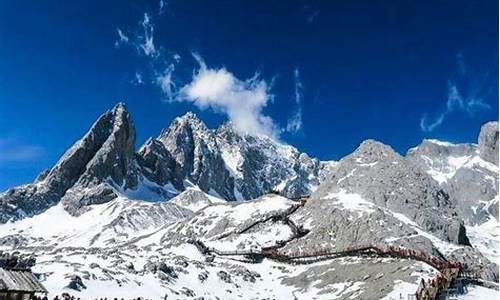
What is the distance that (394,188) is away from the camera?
500 feet

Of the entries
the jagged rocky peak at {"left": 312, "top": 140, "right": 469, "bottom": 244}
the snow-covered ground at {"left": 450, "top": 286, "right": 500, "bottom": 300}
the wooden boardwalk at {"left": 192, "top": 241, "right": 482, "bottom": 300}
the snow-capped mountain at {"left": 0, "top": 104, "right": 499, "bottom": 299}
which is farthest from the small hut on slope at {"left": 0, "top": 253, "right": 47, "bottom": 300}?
the jagged rocky peak at {"left": 312, "top": 140, "right": 469, "bottom": 244}

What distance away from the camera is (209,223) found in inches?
6437

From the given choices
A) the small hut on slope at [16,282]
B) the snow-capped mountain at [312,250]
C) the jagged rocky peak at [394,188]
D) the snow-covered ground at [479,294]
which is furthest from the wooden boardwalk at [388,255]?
the small hut on slope at [16,282]

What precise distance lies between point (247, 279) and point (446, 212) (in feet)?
220

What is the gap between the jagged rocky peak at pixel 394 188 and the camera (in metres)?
138

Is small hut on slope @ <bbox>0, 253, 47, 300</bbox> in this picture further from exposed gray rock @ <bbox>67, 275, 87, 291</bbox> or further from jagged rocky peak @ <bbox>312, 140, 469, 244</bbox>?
jagged rocky peak @ <bbox>312, 140, 469, 244</bbox>

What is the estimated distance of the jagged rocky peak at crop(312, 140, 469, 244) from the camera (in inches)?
5433

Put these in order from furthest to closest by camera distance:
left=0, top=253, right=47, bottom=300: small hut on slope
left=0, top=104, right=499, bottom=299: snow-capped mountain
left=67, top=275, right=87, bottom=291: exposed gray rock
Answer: left=0, top=104, right=499, bottom=299: snow-capped mountain → left=67, top=275, right=87, bottom=291: exposed gray rock → left=0, top=253, right=47, bottom=300: small hut on slope

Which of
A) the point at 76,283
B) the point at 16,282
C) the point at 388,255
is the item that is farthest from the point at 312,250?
the point at 16,282

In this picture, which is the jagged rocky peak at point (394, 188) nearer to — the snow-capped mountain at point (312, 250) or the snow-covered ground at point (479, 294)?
the snow-capped mountain at point (312, 250)

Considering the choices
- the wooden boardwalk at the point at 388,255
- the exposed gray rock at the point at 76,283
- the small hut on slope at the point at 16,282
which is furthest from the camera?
the exposed gray rock at the point at 76,283

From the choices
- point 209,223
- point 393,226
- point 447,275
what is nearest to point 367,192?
point 393,226

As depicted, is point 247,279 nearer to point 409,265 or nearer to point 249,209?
point 409,265

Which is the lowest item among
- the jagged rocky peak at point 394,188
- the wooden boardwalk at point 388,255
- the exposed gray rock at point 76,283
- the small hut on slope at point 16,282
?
the small hut on slope at point 16,282
